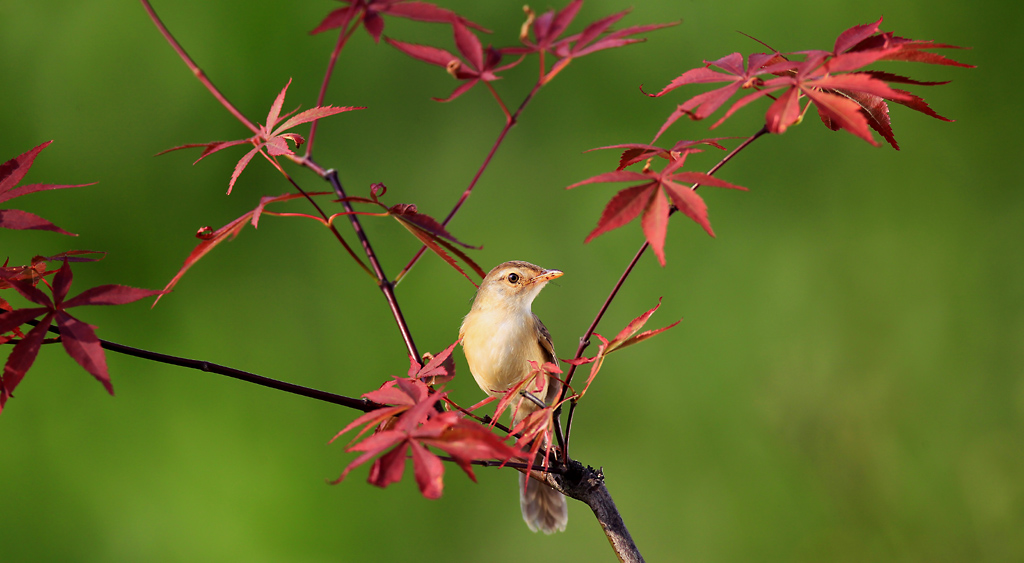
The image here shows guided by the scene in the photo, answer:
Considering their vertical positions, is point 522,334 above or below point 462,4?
below

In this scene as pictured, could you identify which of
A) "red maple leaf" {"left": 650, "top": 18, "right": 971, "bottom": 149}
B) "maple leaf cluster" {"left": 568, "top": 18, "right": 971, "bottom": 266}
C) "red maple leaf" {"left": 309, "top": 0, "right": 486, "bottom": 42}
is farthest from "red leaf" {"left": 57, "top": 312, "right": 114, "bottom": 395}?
"red maple leaf" {"left": 650, "top": 18, "right": 971, "bottom": 149}

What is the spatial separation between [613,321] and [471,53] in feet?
5.88

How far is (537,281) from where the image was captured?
140 centimetres

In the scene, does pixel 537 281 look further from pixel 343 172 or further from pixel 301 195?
pixel 343 172

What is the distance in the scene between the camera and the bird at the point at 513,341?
1346 mm

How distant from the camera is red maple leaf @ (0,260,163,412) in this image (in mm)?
652

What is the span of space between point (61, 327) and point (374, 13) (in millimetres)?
401

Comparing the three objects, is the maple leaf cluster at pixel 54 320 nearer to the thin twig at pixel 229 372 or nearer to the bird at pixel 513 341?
the thin twig at pixel 229 372

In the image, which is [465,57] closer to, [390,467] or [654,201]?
[654,201]

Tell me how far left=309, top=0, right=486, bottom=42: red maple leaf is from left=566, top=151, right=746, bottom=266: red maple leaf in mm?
197

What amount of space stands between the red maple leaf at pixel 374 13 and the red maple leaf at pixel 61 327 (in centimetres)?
29

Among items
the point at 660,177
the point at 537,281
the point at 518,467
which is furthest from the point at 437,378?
the point at 537,281

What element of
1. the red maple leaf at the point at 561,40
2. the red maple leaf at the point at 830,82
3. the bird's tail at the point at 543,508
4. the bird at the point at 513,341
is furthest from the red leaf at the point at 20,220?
the bird's tail at the point at 543,508

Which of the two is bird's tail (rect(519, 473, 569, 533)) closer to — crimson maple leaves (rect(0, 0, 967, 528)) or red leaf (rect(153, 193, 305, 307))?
crimson maple leaves (rect(0, 0, 967, 528))
